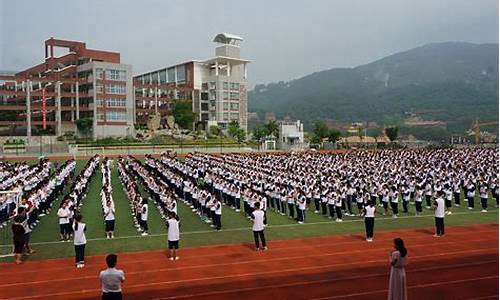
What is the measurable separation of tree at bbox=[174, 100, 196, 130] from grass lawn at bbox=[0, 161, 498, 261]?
189 feet

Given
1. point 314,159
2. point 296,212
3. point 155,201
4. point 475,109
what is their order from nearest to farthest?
point 296,212
point 155,201
point 314,159
point 475,109

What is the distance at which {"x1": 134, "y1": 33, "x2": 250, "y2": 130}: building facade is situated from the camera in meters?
82.6

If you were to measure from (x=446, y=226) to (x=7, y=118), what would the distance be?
63.8m

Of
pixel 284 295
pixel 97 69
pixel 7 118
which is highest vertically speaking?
pixel 97 69

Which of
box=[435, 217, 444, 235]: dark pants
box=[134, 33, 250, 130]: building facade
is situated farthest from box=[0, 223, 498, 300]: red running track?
box=[134, 33, 250, 130]: building facade

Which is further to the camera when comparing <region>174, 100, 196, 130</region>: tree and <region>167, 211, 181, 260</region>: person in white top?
<region>174, 100, 196, 130</region>: tree

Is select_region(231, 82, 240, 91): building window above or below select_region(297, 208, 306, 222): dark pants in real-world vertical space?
above

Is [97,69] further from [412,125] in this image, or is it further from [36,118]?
[412,125]

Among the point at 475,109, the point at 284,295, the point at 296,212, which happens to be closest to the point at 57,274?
the point at 284,295

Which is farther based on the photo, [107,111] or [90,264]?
[107,111]

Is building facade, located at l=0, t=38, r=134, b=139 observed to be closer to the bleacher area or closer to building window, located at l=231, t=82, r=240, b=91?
building window, located at l=231, t=82, r=240, b=91

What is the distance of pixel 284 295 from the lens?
9266 millimetres

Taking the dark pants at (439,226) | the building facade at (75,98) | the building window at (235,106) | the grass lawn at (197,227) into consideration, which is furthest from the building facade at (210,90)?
the dark pants at (439,226)

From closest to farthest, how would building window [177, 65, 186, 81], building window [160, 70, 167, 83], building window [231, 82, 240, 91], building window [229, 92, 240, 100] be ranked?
1. building window [229, 92, 240, 100]
2. building window [231, 82, 240, 91]
3. building window [177, 65, 186, 81]
4. building window [160, 70, 167, 83]
